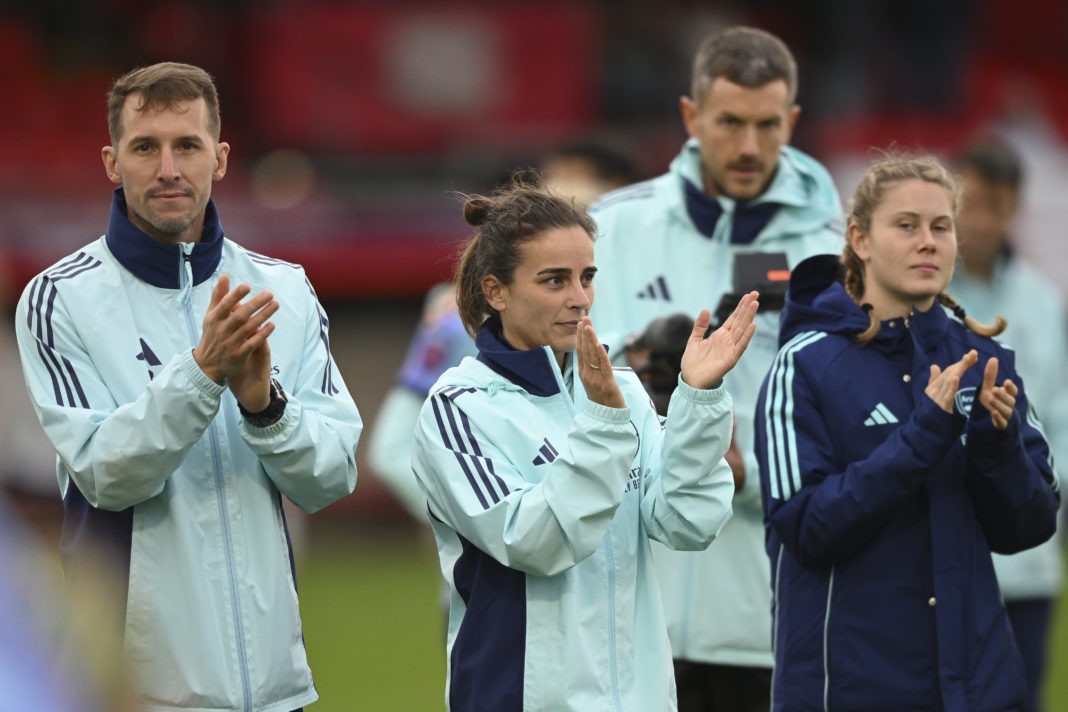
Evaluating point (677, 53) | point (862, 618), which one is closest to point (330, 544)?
point (677, 53)

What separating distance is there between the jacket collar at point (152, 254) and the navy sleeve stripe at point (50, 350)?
6.5 inches

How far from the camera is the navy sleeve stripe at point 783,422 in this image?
13.1ft

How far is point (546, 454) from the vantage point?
11.8ft

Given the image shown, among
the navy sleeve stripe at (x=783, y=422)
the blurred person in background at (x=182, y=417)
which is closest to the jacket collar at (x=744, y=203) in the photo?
the navy sleeve stripe at (x=783, y=422)

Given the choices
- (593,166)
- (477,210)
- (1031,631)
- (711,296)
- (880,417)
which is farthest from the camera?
(593,166)

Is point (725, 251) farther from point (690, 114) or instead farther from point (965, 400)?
point (965, 400)

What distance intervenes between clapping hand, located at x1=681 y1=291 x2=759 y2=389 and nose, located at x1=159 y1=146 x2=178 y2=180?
115 centimetres

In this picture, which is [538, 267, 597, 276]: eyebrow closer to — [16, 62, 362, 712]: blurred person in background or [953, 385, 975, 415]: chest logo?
[16, 62, 362, 712]: blurred person in background

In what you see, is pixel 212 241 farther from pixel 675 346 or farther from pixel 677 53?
pixel 677 53

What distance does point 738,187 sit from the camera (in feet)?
16.1

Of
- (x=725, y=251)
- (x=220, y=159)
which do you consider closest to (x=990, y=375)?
(x=725, y=251)

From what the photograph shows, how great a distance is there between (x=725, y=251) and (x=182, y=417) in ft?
6.40

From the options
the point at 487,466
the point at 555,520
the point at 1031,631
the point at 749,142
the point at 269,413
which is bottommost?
the point at 1031,631

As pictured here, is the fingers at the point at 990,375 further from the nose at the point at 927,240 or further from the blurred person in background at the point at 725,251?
the blurred person in background at the point at 725,251
